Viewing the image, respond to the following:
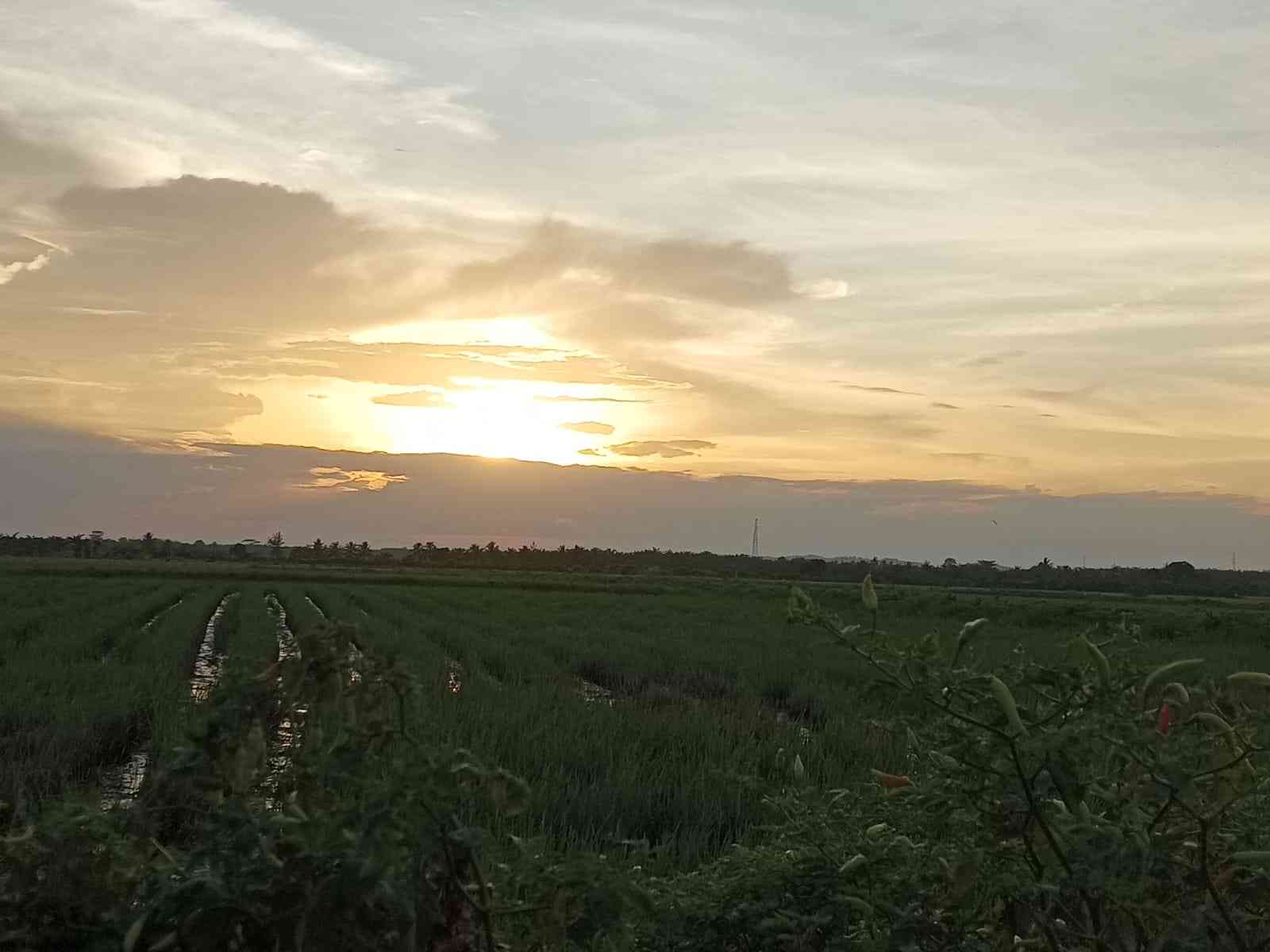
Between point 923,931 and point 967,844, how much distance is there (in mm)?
152

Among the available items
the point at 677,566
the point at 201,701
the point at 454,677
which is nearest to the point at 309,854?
the point at 201,701

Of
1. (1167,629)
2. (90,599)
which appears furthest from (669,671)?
(90,599)

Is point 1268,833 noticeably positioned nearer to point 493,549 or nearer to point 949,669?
point 949,669

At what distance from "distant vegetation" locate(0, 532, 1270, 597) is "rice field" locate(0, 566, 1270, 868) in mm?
40774

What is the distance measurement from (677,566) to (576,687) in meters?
77.1

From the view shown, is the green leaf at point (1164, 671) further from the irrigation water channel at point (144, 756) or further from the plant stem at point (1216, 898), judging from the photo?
the irrigation water channel at point (144, 756)

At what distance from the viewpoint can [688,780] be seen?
5688 mm

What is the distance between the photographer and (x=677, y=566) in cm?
8788

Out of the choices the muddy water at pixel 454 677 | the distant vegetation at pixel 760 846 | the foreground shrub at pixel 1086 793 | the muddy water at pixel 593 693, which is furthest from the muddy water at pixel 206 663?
the foreground shrub at pixel 1086 793

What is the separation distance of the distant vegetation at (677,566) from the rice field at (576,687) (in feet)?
134

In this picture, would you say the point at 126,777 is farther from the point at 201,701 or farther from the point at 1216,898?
the point at 1216,898

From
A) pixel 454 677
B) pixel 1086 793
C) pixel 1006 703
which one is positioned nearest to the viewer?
pixel 1006 703

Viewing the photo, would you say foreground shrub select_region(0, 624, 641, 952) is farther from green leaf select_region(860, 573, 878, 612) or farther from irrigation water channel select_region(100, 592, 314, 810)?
green leaf select_region(860, 573, 878, 612)

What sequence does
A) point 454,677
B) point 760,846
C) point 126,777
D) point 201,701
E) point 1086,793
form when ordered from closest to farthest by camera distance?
1. point 1086,793
2. point 760,846
3. point 201,701
4. point 126,777
5. point 454,677
